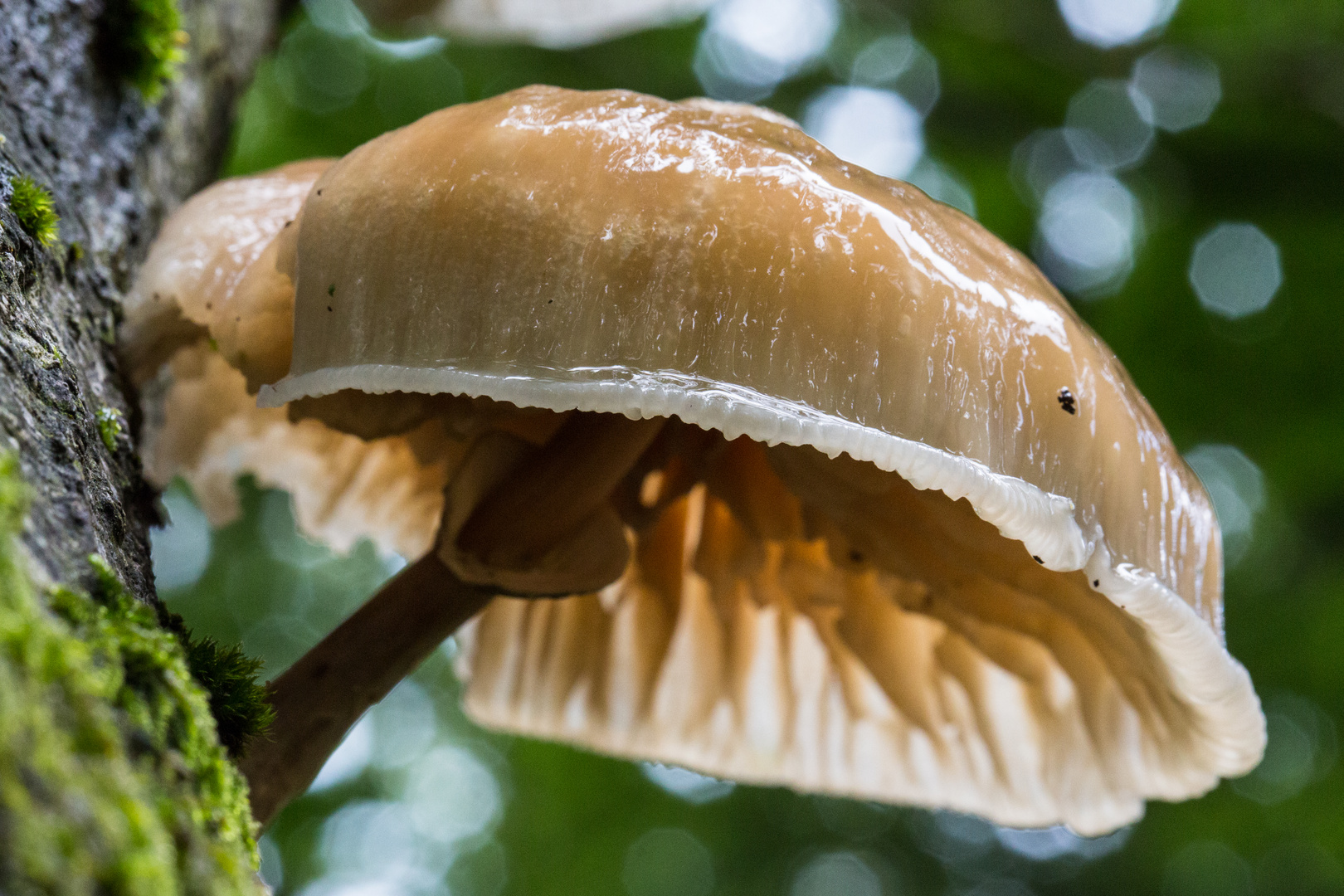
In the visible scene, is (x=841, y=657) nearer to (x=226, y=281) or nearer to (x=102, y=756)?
(x=226, y=281)

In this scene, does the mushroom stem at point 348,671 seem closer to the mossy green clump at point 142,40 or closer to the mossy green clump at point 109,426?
the mossy green clump at point 109,426

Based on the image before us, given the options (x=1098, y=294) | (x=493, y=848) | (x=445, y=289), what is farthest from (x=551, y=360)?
(x=493, y=848)

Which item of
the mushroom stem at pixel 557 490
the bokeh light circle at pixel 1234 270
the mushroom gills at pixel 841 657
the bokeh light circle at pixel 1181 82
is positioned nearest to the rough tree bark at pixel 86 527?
the mushroom stem at pixel 557 490

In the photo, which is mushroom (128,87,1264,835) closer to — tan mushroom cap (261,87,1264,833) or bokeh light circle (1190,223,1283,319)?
tan mushroom cap (261,87,1264,833)

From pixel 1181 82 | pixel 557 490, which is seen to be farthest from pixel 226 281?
pixel 1181 82

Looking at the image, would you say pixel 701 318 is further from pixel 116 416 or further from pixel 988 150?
pixel 988 150

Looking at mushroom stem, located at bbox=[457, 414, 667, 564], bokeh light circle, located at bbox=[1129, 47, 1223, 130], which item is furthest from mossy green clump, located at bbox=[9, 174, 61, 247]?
bokeh light circle, located at bbox=[1129, 47, 1223, 130]
